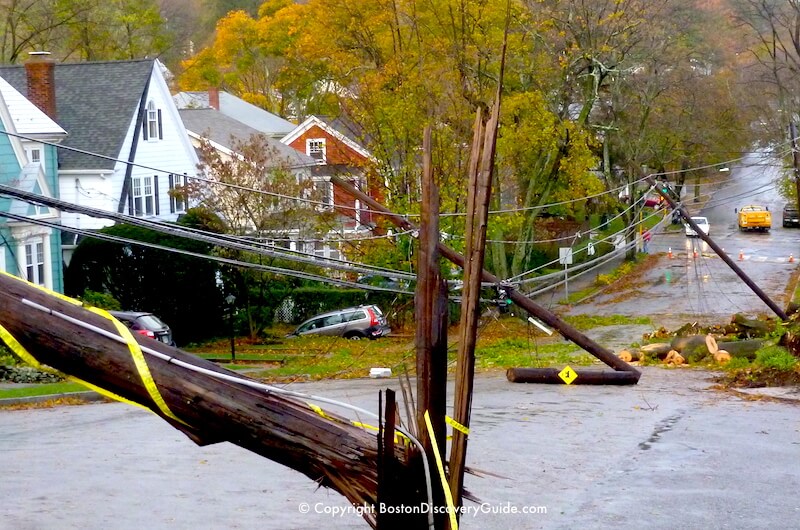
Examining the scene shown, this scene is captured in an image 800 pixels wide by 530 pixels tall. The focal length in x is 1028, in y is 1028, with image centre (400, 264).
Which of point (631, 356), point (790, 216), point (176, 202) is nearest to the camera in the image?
point (631, 356)

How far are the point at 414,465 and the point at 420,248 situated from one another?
43.5 inches

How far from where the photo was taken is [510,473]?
12.0m

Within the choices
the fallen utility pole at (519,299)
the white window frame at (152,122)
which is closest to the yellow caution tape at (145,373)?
the fallen utility pole at (519,299)

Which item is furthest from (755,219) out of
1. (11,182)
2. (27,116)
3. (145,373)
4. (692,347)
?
(145,373)

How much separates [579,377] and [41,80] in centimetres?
2308

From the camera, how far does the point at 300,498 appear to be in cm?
1079

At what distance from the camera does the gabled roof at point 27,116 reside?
33.1 meters

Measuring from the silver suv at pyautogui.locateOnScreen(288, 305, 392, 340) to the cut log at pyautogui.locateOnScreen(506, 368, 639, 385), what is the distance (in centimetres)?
1343

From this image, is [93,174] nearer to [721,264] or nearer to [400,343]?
[400,343]

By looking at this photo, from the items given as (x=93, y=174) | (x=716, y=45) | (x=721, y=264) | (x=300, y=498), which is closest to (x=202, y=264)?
(x=93, y=174)

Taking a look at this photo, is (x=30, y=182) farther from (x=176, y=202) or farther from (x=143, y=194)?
(x=176, y=202)

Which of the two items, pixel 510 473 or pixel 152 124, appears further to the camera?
pixel 152 124

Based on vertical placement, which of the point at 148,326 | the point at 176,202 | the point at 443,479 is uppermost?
the point at 176,202

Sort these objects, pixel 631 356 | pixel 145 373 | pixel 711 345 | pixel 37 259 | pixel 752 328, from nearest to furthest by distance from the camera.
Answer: pixel 145 373
pixel 711 345
pixel 631 356
pixel 752 328
pixel 37 259
